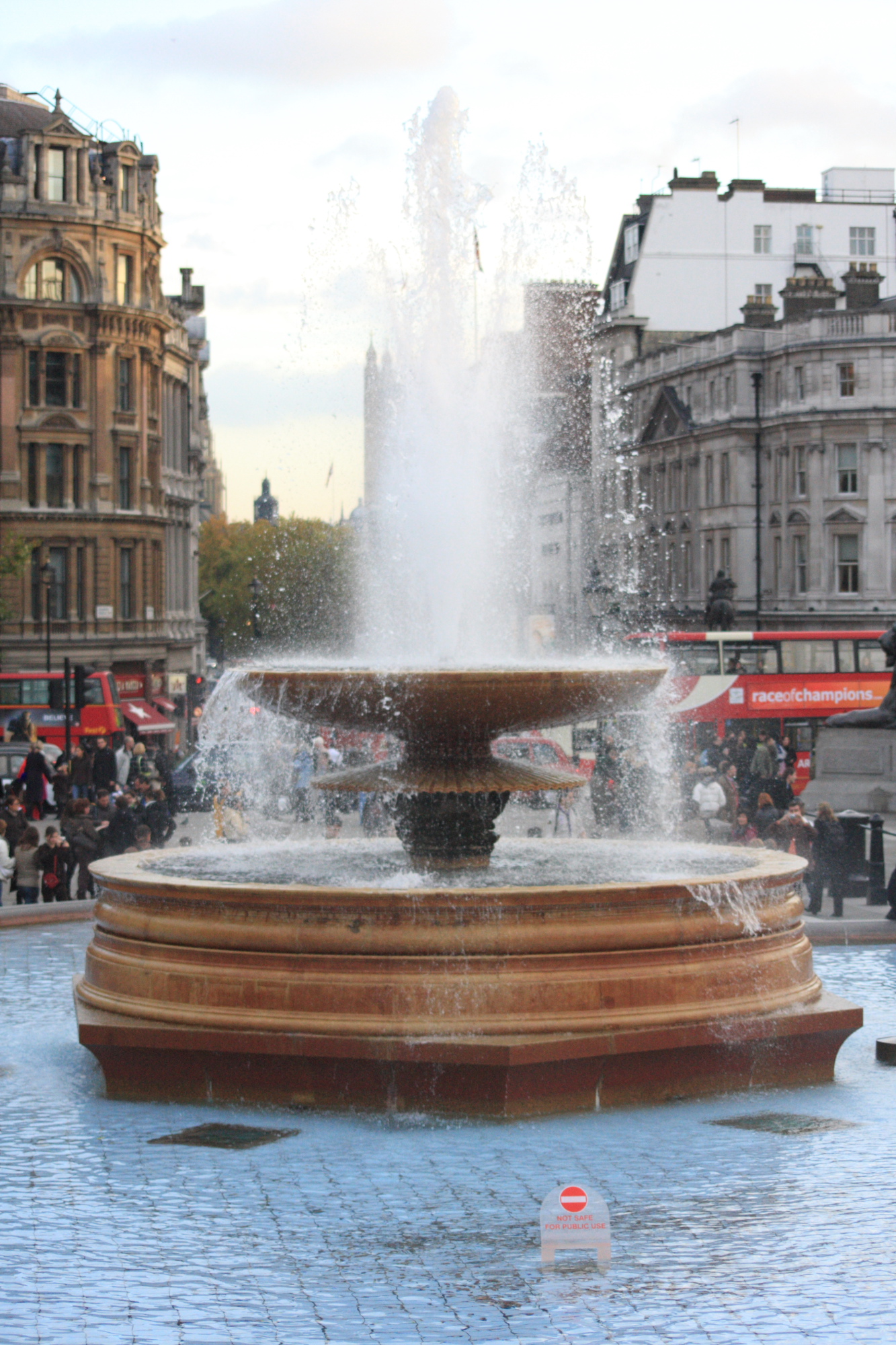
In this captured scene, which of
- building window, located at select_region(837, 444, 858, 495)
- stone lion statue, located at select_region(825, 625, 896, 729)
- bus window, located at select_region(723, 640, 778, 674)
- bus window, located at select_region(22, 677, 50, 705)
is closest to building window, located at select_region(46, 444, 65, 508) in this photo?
bus window, located at select_region(22, 677, 50, 705)

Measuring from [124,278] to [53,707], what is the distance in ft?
67.5

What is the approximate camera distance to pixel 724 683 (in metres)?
38.7

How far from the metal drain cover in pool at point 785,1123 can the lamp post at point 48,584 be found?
34.4 metres

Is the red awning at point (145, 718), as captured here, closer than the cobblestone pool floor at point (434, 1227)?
No

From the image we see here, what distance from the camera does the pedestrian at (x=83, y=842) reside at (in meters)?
17.4

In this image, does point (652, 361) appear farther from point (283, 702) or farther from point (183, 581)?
point (283, 702)

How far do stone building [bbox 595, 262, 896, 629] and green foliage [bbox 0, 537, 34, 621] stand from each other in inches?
1090

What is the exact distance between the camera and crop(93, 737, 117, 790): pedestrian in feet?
87.3

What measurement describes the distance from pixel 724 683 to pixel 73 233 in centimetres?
2730

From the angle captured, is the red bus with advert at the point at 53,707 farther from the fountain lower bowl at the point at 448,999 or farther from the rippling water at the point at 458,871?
the fountain lower bowl at the point at 448,999

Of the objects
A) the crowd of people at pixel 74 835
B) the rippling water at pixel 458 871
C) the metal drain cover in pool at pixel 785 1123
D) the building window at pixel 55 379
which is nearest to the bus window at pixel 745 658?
the crowd of people at pixel 74 835

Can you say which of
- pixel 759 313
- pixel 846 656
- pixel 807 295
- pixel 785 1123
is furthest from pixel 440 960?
pixel 759 313

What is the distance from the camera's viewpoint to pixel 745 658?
3909 cm

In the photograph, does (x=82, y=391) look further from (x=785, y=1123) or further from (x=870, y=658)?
(x=785, y=1123)
